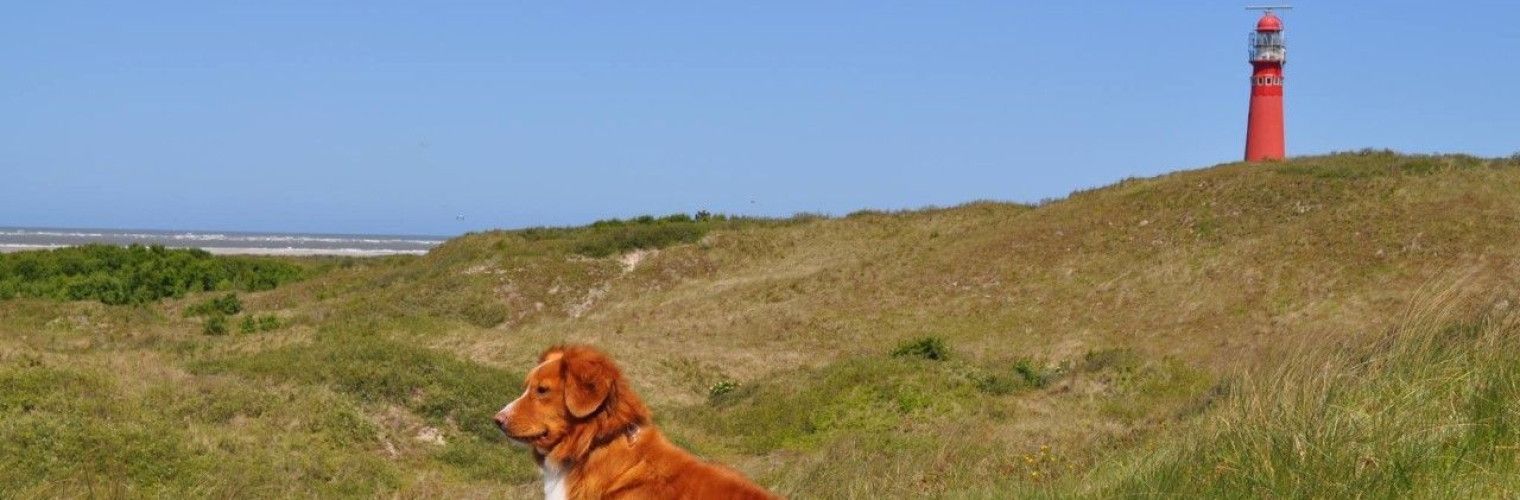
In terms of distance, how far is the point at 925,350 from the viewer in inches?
1062

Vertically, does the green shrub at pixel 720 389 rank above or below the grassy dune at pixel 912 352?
below

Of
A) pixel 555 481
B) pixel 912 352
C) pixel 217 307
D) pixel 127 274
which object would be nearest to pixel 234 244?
pixel 127 274

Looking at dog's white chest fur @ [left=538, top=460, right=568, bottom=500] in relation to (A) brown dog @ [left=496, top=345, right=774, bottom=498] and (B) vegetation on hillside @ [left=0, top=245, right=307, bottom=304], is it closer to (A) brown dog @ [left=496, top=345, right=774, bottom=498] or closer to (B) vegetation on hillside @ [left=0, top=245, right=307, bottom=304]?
(A) brown dog @ [left=496, top=345, right=774, bottom=498]

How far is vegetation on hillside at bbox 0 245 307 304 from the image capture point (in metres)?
42.0

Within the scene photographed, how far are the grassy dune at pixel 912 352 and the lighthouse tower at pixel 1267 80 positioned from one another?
1397 cm

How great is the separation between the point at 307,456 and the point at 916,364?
10.7 m

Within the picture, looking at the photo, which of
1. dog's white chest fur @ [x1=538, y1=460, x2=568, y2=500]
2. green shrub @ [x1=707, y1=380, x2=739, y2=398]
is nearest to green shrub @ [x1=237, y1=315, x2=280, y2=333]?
green shrub @ [x1=707, y1=380, x2=739, y2=398]

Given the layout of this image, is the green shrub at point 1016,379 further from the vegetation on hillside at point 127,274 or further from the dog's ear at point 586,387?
the vegetation on hillside at point 127,274

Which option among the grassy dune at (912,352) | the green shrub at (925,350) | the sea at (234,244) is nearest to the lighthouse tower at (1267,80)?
the grassy dune at (912,352)

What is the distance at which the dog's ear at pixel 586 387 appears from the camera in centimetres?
591

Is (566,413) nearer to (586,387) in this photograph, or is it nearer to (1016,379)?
(586,387)

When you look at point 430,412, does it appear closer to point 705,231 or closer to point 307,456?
point 307,456

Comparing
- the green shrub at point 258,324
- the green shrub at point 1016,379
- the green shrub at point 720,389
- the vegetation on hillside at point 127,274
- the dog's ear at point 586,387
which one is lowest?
the green shrub at point 720,389

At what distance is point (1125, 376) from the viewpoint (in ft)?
76.7
